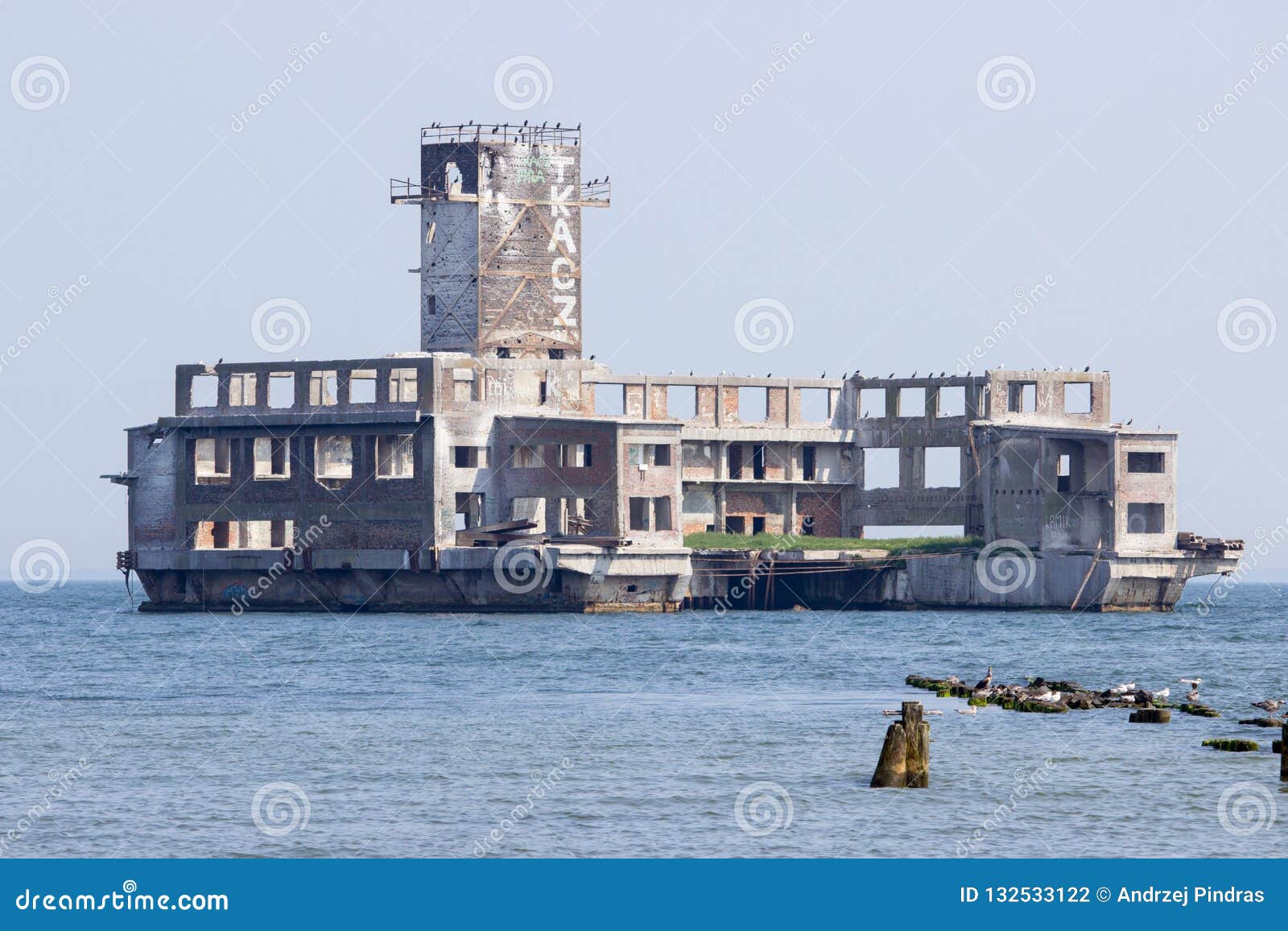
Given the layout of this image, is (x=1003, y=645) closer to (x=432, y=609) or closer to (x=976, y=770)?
(x=432, y=609)

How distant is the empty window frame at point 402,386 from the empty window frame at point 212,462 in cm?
720

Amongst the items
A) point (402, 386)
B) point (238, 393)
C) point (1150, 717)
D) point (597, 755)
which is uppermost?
point (402, 386)

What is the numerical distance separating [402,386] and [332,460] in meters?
4.64

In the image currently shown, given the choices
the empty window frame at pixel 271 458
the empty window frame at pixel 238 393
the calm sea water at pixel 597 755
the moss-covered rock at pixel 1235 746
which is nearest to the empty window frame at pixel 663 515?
the empty window frame at pixel 271 458

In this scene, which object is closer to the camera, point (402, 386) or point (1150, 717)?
point (1150, 717)

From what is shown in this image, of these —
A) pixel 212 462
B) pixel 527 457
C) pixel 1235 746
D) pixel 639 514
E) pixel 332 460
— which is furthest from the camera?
pixel 212 462

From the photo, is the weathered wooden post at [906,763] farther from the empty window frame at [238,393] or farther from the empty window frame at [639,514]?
the empty window frame at [238,393]

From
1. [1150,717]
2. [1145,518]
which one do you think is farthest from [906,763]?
[1145,518]

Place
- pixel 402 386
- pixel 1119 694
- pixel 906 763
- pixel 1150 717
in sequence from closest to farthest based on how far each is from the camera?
pixel 906 763, pixel 1150 717, pixel 1119 694, pixel 402 386

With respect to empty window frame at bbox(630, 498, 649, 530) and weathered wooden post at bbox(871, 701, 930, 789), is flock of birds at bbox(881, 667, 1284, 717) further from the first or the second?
empty window frame at bbox(630, 498, 649, 530)

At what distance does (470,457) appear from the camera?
82.5 m

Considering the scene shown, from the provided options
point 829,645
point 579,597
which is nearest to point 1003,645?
point 829,645

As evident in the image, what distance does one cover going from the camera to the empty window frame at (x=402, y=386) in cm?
8306

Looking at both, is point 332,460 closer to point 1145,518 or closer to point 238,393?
point 238,393
